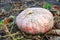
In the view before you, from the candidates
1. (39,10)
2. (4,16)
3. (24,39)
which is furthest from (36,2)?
(24,39)

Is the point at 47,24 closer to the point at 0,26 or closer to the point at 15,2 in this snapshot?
the point at 0,26

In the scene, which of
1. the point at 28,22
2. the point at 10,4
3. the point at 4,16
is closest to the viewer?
the point at 28,22

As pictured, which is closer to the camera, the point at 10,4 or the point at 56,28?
the point at 56,28

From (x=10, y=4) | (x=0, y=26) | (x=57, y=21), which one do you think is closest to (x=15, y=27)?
(x=0, y=26)

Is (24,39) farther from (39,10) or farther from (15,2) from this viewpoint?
(15,2)

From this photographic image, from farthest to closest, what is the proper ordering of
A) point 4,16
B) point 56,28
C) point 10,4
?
point 10,4, point 4,16, point 56,28

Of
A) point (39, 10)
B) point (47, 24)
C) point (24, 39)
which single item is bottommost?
point (24, 39)

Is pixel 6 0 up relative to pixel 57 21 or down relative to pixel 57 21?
up
